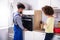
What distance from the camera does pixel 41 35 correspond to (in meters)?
3.94

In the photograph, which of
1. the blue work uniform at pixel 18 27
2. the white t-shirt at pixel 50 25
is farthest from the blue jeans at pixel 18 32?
the white t-shirt at pixel 50 25


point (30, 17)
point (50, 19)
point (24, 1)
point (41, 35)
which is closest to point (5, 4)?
point (24, 1)

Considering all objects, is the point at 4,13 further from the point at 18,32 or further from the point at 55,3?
the point at 55,3

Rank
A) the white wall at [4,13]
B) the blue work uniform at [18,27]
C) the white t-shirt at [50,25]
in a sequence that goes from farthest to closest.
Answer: the white wall at [4,13], the blue work uniform at [18,27], the white t-shirt at [50,25]

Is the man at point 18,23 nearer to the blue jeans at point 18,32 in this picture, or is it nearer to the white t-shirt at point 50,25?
the blue jeans at point 18,32

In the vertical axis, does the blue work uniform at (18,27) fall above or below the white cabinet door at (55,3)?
below

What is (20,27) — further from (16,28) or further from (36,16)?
(36,16)

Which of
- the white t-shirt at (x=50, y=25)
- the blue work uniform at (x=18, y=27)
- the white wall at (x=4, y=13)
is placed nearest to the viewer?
the white t-shirt at (x=50, y=25)

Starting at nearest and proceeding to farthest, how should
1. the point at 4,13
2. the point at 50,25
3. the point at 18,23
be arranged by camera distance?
the point at 50,25 → the point at 18,23 → the point at 4,13

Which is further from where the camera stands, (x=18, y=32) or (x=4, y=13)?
(x=4, y=13)

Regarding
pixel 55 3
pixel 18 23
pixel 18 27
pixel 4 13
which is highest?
pixel 55 3

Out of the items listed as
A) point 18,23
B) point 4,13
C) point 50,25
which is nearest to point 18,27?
point 18,23

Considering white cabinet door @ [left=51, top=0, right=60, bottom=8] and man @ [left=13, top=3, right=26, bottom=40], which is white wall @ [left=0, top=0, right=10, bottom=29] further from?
white cabinet door @ [left=51, top=0, right=60, bottom=8]

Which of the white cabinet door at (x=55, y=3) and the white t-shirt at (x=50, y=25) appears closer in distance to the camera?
the white t-shirt at (x=50, y=25)
